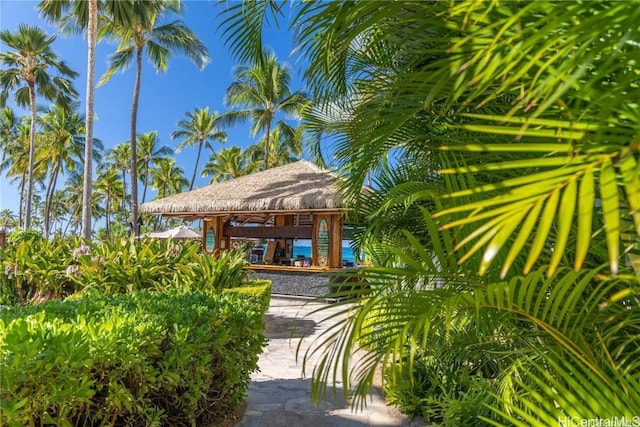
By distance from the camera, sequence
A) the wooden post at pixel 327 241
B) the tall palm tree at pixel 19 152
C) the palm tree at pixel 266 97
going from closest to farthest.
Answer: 1. the wooden post at pixel 327 241
2. the palm tree at pixel 266 97
3. the tall palm tree at pixel 19 152

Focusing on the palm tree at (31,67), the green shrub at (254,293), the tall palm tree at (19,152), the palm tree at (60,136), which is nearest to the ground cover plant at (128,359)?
the green shrub at (254,293)

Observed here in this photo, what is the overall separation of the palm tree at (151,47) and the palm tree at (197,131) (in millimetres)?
14427

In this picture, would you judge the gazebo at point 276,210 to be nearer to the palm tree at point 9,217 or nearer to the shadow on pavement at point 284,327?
the shadow on pavement at point 284,327

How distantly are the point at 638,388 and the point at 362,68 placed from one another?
2535 mm

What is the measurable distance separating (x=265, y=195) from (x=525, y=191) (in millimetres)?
9915

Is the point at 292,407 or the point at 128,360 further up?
the point at 128,360

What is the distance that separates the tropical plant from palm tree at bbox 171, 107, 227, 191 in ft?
105

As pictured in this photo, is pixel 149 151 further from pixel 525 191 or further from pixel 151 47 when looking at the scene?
pixel 525 191

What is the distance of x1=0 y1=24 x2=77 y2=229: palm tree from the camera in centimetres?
1934

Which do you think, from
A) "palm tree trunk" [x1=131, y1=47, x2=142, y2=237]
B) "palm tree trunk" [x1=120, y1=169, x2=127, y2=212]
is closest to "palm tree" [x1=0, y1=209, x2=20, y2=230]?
"palm tree trunk" [x1=120, y1=169, x2=127, y2=212]

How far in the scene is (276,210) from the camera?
388 inches

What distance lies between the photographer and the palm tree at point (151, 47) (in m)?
15.7

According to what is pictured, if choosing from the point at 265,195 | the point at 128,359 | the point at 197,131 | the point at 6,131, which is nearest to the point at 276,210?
the point at 265,195

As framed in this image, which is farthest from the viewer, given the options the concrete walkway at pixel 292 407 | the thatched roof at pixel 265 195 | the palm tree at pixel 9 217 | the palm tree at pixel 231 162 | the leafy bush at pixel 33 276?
the palm tree at pixel 9 217
